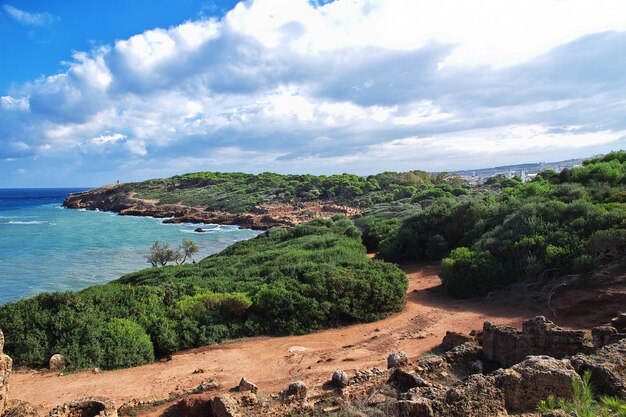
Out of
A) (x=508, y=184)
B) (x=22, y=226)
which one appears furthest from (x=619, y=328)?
(x=22, y=226)

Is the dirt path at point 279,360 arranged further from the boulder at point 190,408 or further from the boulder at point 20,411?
the boulder at point 20,411

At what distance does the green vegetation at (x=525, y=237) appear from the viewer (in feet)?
48.1

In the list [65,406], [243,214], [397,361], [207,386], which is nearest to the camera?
[65,406]

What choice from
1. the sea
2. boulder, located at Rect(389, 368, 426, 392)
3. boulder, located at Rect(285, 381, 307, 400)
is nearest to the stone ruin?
boulder, located at Rect(285, 381, 307, 400)

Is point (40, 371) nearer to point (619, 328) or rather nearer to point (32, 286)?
point (619, 328)

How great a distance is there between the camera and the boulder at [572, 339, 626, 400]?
6.78 metres

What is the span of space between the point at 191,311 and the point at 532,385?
9725 mm

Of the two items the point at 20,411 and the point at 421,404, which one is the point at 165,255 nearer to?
the point at 20,411

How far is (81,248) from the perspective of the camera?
38500 millimetres

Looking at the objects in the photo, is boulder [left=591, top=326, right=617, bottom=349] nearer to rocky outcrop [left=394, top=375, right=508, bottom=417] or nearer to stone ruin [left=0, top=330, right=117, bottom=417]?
rocky outcrop [left=394, top=375, right=508, bottom=417]

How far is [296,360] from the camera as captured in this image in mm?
10930

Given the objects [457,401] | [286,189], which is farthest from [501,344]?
[286,189]

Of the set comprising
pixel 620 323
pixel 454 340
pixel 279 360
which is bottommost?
pixel 279 360

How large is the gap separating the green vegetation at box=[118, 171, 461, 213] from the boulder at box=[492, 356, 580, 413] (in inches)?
1937
